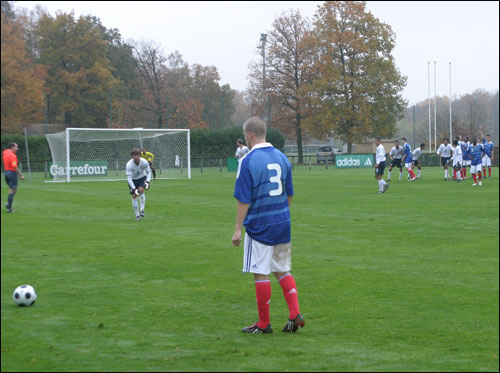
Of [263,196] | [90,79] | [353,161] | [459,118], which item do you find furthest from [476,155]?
[459,118]

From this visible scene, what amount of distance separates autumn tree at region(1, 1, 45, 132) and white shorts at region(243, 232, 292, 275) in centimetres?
5429

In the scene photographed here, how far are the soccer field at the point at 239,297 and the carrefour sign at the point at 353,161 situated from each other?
38162mm

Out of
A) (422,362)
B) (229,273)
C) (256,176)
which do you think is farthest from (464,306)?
(229,273)

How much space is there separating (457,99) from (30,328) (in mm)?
102365

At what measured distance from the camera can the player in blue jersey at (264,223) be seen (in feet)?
19.7

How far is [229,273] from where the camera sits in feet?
29.7

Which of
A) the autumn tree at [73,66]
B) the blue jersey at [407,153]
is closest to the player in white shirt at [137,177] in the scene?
the blue jersey at [407,153]

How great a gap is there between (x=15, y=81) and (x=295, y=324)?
55.9 m

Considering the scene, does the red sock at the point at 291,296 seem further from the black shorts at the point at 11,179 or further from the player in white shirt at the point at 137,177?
the black shorts at the point at 11,179

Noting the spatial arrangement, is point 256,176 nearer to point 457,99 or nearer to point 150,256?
point 150,256

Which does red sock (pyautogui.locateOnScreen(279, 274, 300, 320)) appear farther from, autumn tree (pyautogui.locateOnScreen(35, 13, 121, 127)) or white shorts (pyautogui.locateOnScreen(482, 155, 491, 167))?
autumn tree (pyautogui.locateOnScreen(35, 13, 121, 127))

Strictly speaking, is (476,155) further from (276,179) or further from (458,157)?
(276,179)

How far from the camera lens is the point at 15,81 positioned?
56531 mm

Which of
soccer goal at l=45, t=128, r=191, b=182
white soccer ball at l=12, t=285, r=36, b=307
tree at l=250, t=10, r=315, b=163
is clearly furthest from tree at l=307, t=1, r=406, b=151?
white soccer ball at l=12, t=285, r=36, b=307
